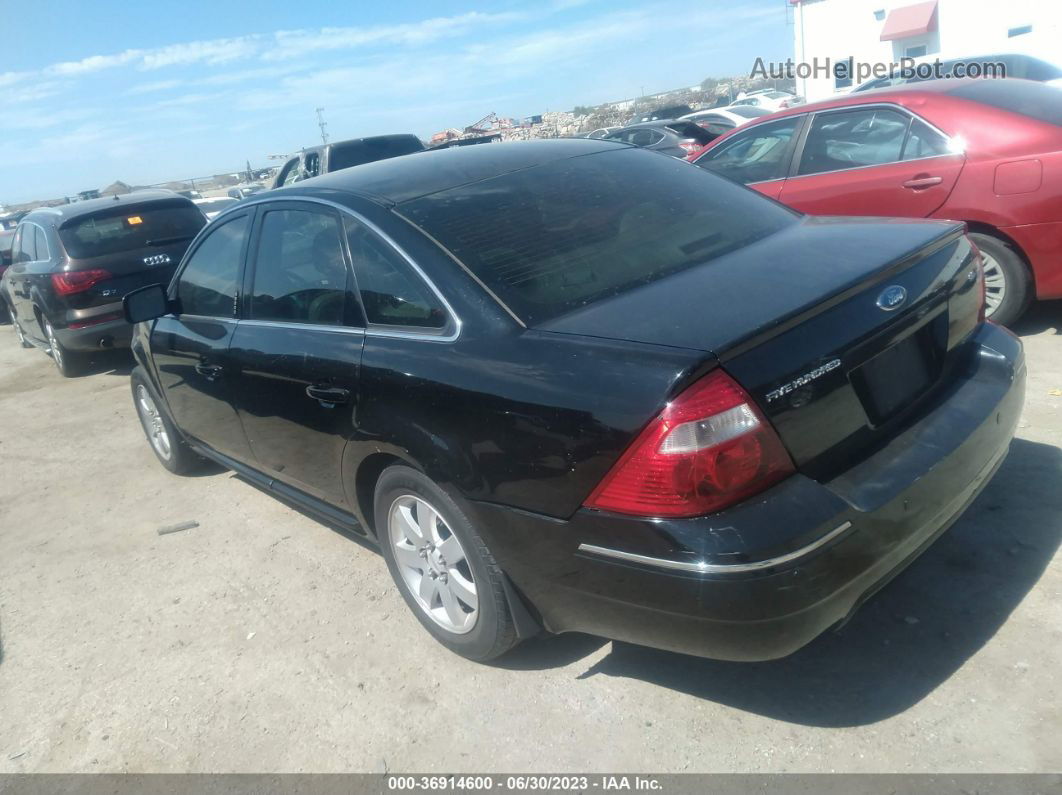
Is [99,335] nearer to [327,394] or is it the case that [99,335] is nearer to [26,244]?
[26,244]

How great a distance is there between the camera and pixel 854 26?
3438cm

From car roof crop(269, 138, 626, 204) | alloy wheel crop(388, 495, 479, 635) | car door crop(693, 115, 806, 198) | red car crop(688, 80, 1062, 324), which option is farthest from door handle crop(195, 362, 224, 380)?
red car crop(688, 80, 1062, 324)

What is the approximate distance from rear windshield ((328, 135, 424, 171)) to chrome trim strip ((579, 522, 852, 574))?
11.2 meters

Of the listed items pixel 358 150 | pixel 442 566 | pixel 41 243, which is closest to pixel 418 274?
pixel 442 566

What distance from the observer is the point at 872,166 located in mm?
5660

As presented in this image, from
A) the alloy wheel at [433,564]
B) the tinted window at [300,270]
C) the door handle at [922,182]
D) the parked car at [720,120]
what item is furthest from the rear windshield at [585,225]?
the parked car at [720,120]

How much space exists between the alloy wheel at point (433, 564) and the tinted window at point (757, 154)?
4.05 metres

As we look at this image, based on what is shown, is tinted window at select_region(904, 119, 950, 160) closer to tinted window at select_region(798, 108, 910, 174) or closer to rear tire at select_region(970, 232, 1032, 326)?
tinted window at select_region(798, 108, 910, 174)

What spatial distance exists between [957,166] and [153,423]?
207 inches

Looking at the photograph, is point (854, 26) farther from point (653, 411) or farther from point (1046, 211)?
point (653, 411)

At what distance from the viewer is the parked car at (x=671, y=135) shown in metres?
13.4

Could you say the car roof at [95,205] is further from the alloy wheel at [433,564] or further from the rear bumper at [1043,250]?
the rear bumper at [1043,250]

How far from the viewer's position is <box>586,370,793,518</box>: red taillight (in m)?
2.20
